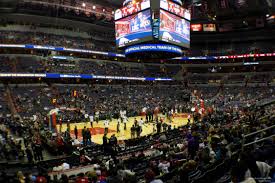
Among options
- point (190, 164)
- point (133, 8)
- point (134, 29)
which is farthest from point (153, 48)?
point (190, 164)

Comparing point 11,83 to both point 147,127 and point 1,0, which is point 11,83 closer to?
point 1,0

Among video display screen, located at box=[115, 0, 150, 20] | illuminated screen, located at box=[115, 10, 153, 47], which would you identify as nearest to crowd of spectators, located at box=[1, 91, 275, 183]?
illuminated screen, located at box=[115, 10, 153, 47]

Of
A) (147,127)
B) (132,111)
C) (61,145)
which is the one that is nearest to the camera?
(61,145)

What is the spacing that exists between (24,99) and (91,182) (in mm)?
34319

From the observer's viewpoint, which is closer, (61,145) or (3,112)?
(61,145)

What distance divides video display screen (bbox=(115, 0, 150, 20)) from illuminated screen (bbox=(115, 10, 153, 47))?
1.15 feet

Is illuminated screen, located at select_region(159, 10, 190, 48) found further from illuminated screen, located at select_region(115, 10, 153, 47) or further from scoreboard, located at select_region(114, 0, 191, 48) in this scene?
illuminated screen, located at select_region(115, 10, 153, 47)

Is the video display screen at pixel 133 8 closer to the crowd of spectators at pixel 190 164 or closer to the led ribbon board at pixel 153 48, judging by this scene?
the led ribbon board at pixel 153 48

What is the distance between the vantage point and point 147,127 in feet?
94.3

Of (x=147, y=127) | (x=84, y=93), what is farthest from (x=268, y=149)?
(x=84, y=93)

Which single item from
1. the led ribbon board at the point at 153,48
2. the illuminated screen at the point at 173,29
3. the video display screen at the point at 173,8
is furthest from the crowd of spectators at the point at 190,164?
the video display screen at the point at 173,8

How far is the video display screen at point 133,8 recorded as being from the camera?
79.1 ft

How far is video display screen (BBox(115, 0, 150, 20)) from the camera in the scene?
79.1 ft

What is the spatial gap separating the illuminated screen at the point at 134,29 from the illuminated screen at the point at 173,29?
1167 millimetres
